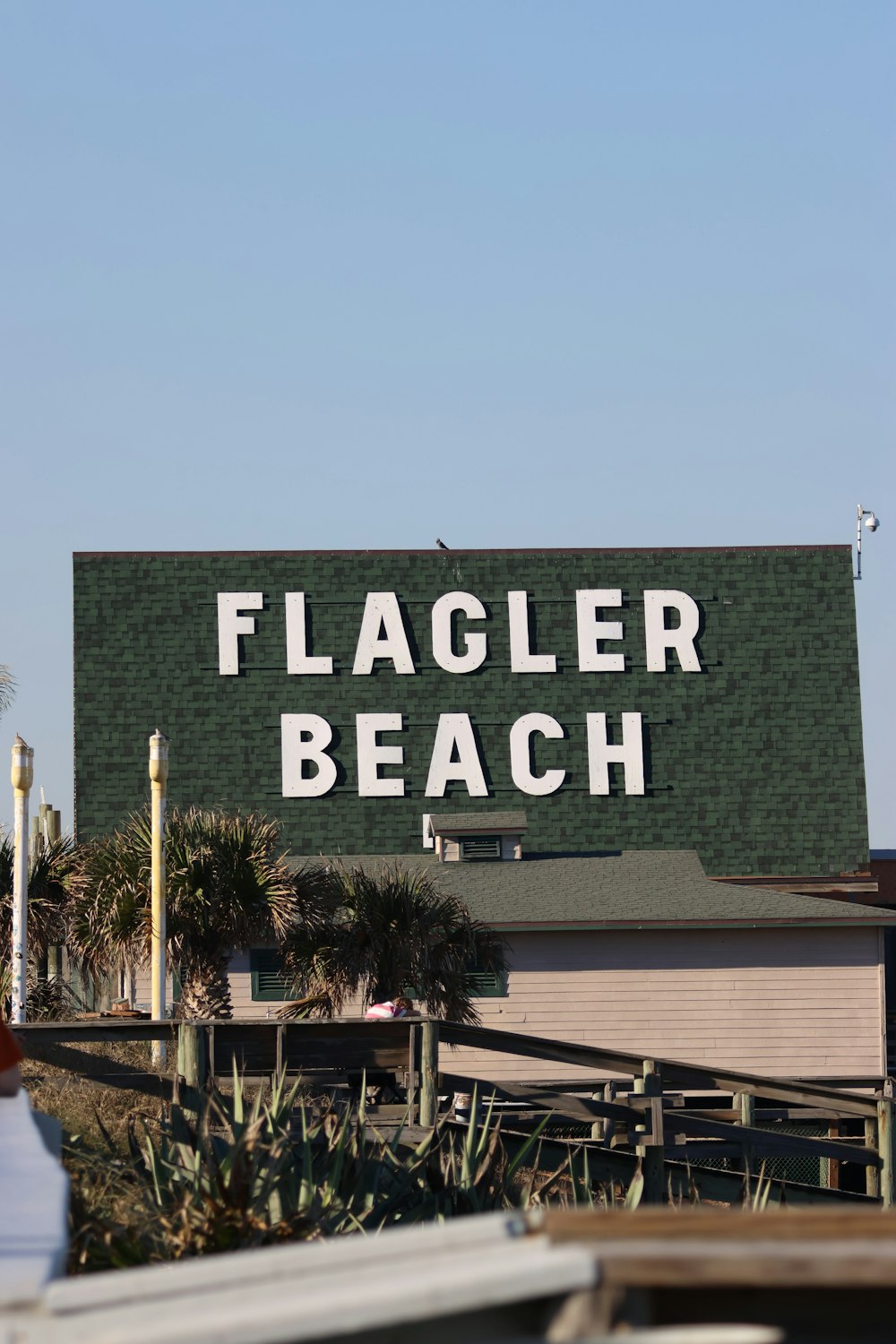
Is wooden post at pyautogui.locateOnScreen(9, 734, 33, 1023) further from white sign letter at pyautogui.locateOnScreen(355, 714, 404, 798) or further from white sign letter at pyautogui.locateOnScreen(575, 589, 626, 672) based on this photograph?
white sign letter at pyautogui.locateOnScreen(575, 589, 626, 672)

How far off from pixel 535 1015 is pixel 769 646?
11151 millimetres

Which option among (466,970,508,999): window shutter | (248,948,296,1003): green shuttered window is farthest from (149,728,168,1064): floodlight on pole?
(466,970,508,999): window shutter

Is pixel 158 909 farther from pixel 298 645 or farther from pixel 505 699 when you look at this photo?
pixel 505 699

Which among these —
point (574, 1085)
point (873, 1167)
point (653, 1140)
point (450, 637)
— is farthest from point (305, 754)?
point (653, 1140)

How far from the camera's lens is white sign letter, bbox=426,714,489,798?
1463 inches

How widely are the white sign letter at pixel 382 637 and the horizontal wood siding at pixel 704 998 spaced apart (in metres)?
8.56

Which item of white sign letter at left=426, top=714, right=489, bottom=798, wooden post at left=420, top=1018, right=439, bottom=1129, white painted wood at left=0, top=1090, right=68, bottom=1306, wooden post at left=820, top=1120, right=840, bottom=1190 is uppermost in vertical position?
white sign letter at left=426, top=714, right=489, bottom=798

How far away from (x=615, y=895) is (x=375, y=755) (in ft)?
22.9

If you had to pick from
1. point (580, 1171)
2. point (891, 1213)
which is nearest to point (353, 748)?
point (580, 1171)

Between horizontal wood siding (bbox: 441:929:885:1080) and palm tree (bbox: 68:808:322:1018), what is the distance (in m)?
7.38

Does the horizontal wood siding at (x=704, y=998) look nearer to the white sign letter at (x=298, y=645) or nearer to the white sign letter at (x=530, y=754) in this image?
the white sign letter at (x=530, y=754)

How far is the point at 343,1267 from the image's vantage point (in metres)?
3.38

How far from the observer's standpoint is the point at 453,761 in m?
37.4

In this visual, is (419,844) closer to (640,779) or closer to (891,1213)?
(640,779)
